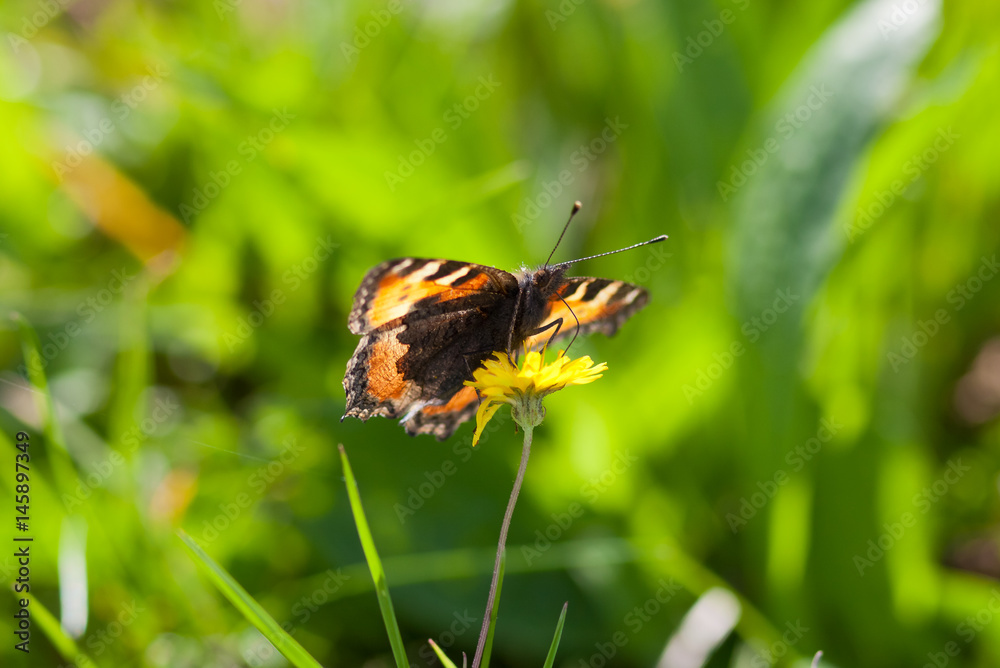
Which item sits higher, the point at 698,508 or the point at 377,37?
the point at 377,37

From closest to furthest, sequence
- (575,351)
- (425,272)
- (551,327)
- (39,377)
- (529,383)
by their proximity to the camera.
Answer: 1. (529,383)
2. (425,272)
3. (39,377)
4. (551,327)
5. (575,351)

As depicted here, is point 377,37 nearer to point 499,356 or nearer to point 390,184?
point 390,184

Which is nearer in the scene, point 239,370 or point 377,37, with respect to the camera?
point 239,370

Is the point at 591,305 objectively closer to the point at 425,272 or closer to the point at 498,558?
the point at 425,272

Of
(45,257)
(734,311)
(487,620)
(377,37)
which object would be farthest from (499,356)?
(45,257)

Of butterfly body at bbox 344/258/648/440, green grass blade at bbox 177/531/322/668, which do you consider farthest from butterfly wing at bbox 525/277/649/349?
green grass blade at bbox 177/531/322/668

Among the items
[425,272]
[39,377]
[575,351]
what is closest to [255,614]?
[425,272]
